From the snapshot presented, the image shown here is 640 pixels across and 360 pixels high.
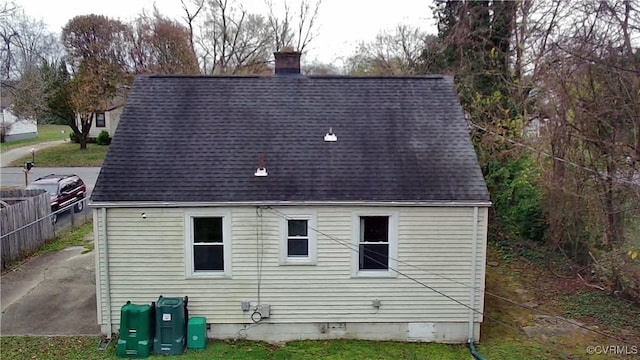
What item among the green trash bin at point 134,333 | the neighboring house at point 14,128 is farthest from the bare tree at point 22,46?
the green trash bin at point 134,333

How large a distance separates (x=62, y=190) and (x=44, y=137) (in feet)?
110

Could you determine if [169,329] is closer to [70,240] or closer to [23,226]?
[23,226]

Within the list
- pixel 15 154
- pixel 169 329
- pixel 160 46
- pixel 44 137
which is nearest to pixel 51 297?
pixel 169 329

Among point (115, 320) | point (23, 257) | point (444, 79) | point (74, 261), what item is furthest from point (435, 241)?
point (23, 257)

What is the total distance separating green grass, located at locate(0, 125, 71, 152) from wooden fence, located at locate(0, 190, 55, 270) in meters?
27.7

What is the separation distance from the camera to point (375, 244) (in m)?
10.7

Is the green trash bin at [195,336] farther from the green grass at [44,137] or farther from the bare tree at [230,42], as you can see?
the green grass at [44,137]

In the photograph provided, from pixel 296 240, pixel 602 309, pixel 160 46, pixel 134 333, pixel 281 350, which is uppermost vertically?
pixel 160 46

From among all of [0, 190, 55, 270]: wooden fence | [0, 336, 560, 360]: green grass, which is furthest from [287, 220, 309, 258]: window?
[0, 190, 55, 270]: wooden fence

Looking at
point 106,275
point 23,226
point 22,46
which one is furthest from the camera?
point 22,46

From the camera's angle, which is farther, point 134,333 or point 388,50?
point 388,50

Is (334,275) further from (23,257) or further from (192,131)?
(23,257)

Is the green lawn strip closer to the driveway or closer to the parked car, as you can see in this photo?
the driveway

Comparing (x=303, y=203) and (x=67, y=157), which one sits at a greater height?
(x=303, y=203)
